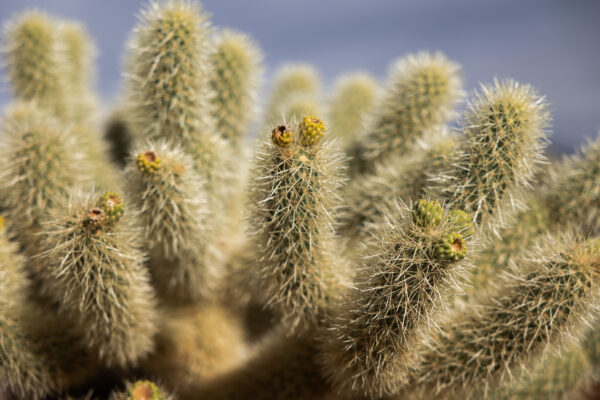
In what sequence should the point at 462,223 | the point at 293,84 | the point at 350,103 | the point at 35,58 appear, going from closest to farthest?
the point at 462,223 → the point at 35,58 → the point at 350,103 → the point at 293,84

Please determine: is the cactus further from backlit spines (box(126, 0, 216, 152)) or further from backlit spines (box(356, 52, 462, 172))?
backlit spines (box(356, 52, 462, 172))

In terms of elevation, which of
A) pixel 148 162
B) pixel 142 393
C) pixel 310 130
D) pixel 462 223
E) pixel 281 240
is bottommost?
pixel 462 223

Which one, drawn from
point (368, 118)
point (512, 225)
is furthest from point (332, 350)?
point (368, 118)

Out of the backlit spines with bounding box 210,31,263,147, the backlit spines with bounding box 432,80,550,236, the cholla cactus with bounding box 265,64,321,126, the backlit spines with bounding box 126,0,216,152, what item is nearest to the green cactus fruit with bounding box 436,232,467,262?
the backlit spines with bounding box 432,80,550,236

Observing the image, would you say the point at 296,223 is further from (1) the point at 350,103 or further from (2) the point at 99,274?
(1) the point at 350,103

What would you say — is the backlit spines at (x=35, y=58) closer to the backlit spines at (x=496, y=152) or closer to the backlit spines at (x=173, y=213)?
the backlit spines at (x=173, y=213)

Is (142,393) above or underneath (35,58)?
underneath

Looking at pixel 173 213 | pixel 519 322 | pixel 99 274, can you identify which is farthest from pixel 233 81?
pixel 519 322

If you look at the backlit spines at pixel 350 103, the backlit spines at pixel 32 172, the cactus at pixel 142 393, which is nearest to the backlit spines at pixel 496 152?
the cactus at pixel 142 393
